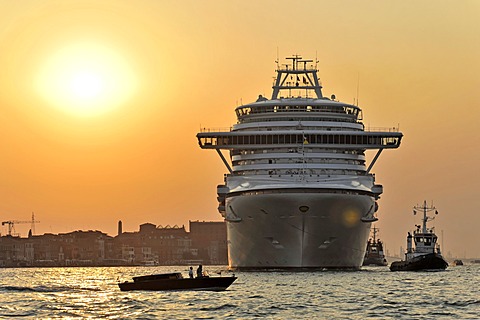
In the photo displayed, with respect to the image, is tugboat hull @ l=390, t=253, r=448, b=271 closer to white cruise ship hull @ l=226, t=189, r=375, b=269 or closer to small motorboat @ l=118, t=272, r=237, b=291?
white cruise ship hull @ l=226, t=189, r=375, b=269

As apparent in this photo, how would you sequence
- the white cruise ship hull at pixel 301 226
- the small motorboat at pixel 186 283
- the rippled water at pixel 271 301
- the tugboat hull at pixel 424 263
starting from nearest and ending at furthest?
1. the rippled water at pixel 271 301
2. the small motorboat at pixel 186 283
3. the white cruise ship hull at pixel 301 226
4. the tugboat hull at pixel 424 263

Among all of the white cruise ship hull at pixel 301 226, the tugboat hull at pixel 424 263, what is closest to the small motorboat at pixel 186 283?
the white cruise ship hull at pixel 301 226

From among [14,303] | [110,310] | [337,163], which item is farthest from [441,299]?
[337,163]

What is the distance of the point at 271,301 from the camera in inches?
3241

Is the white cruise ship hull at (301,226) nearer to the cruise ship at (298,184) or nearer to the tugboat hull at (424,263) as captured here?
the cruise ship at (298,184)

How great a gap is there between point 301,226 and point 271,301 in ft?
114

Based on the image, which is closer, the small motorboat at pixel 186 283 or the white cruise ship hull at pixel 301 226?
the small motorboat at pixel 186 283

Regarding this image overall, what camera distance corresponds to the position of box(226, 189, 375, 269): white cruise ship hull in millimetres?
116438

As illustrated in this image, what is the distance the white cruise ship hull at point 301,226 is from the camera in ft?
382

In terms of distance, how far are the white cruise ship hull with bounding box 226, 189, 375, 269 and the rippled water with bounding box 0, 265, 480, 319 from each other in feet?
28.7

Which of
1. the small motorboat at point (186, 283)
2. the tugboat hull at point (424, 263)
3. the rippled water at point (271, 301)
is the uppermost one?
the tugboat hull at point (424, 263)

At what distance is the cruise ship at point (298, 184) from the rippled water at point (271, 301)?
9.29 meters

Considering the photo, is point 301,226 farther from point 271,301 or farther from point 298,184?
point 271,301

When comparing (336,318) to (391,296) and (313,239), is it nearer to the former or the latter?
(391,296)
